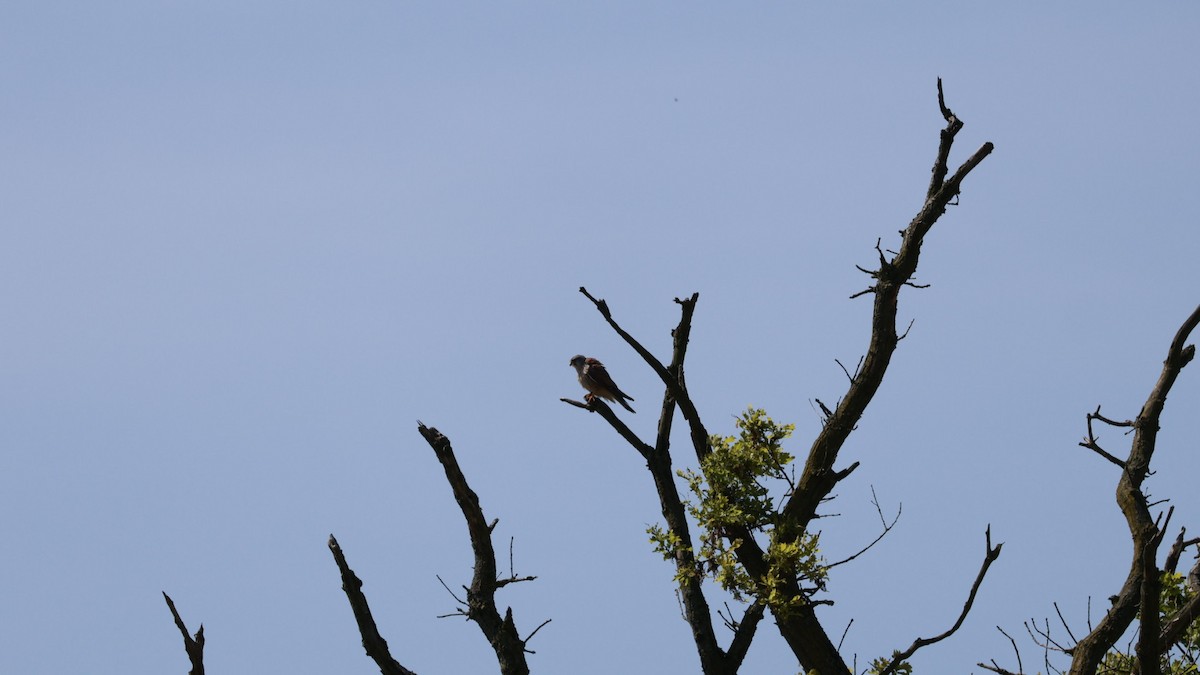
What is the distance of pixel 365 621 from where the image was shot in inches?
340

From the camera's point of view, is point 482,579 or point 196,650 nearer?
point 196,650

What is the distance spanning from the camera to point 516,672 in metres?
8.99

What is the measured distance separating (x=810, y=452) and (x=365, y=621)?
3.85m

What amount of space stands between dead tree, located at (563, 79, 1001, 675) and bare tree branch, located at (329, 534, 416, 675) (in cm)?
231

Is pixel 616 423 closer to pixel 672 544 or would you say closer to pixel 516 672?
pixel 672 544

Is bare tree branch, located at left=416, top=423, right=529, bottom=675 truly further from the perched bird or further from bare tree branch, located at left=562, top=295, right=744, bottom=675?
the perched bird

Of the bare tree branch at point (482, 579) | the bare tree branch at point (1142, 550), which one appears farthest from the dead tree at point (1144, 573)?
the bare tree branch at point (482, 579)

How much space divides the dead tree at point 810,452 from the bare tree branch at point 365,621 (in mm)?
2309

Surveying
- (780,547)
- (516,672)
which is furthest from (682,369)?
(516,672)

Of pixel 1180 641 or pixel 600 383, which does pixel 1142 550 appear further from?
pixel 600 383

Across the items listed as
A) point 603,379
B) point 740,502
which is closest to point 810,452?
point 740,502

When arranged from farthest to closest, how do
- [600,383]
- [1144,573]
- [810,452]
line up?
1. [600,383]
2. [810,452]
3. [1144,573]

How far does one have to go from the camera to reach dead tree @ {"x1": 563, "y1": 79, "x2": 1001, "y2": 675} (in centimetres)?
921

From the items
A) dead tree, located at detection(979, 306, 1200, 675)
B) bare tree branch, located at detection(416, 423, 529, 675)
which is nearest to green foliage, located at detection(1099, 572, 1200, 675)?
dead tree, located at detection(979, 306, 1200, 675)
